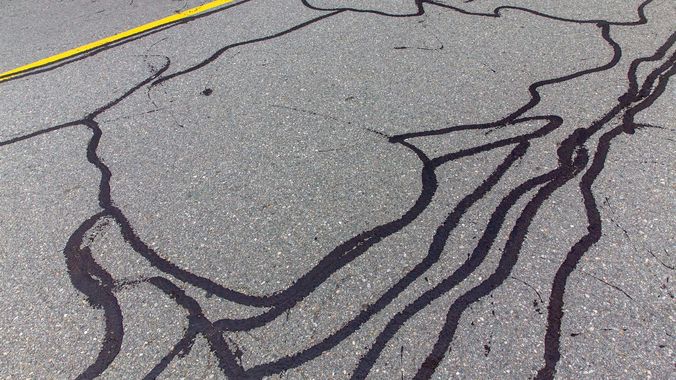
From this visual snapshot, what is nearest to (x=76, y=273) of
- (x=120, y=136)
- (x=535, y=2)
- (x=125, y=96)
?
(x=120, y=136)

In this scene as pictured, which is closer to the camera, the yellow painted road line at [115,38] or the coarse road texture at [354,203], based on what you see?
the coarse road texture at [354,203]

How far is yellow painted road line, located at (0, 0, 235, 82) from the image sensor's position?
4.05 m

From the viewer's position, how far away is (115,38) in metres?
4.34

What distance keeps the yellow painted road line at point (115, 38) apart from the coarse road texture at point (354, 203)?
0.14 metres

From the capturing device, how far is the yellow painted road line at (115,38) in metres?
4.05

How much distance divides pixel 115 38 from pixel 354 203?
9.64 feet

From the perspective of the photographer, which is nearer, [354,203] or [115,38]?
[354,203]

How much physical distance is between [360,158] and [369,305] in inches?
37.9

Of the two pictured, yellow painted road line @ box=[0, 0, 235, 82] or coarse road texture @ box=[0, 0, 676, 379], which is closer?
coarse road texture @ box=[0, 0, 676, 379]

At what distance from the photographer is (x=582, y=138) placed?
9.16 feet

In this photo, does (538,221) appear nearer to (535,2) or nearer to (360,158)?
(360,158)

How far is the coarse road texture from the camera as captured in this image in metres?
1.96

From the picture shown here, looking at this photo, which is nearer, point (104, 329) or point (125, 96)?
point (104, 329)

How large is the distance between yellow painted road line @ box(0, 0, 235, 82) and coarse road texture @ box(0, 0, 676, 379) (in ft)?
0.46
